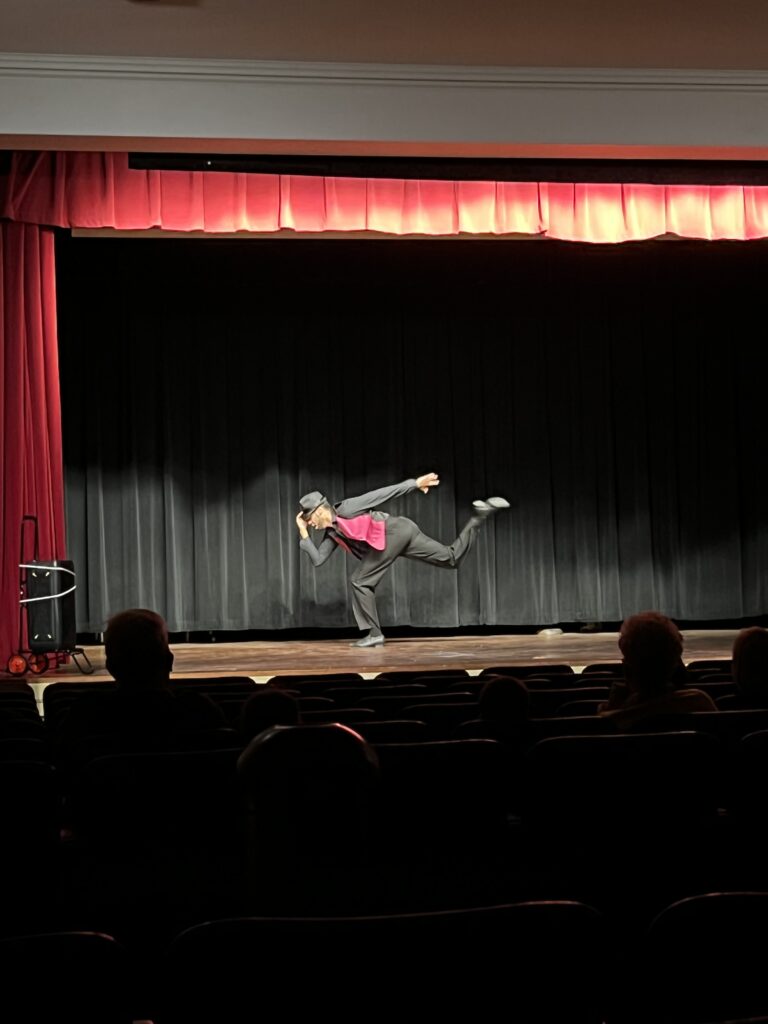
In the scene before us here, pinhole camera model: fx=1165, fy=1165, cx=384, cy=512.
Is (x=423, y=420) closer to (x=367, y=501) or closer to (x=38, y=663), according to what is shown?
(x=367, y=501)

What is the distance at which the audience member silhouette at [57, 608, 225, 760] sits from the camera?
121 inches

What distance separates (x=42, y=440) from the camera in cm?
949

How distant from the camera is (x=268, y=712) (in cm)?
289

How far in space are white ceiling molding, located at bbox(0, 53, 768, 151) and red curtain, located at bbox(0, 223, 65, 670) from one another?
1337mm

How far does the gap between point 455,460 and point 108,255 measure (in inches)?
171

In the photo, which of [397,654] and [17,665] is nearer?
[17,665]

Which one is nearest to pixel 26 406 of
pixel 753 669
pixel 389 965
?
pixel 753 669

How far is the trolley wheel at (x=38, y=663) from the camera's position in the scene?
8867 mm

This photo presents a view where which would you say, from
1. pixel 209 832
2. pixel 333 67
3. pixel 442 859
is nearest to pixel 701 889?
pixel 442 859

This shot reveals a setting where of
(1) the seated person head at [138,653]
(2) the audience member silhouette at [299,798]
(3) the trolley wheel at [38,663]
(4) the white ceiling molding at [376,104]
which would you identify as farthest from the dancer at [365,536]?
(2) the audience member silhouette at [299,798]

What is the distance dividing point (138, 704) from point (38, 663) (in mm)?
5946

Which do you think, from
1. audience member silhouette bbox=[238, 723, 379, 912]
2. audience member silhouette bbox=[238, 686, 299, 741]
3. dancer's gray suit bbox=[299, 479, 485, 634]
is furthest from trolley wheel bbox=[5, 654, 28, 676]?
audience member silhouette bbox=[238, 723, 379, 912]

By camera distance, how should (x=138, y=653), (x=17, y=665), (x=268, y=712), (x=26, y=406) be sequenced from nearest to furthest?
(x=268, y=712) → (x=138, y=653) → (x=17, y=665) → (x=26, y=406)

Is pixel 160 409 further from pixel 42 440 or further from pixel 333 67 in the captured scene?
pixel 333 67
